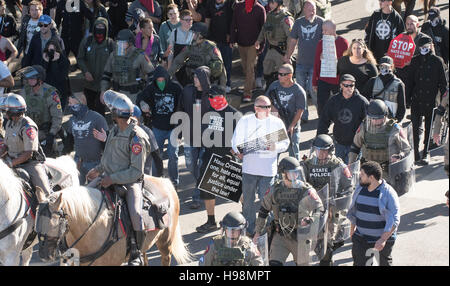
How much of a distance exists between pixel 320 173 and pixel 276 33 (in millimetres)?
5740

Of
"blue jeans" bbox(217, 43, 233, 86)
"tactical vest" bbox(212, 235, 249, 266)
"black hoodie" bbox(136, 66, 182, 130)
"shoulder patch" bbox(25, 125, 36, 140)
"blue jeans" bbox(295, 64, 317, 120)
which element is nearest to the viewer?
"tactical vest" bbox(212, 235, 249, 266)

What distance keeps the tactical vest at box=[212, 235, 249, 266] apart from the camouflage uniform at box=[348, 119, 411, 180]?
3210mm

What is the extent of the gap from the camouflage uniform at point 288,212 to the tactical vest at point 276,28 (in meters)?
6.47

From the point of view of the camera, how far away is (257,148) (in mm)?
12172

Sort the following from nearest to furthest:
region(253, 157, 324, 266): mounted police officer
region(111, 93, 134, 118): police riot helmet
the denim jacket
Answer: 1. the denim jacket
2. region(253, 157, 324, 266): mounted police officer
3. region(111, 93, 134, 118): police riot helmet

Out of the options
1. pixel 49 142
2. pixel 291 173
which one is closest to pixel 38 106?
pixel 49 142

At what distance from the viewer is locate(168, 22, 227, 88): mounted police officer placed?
1504cm

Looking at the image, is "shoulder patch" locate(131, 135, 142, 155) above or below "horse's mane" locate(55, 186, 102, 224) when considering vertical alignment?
above

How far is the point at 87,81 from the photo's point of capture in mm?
16266

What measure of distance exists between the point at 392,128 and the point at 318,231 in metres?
2.38

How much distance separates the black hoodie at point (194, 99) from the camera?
43.5 feet

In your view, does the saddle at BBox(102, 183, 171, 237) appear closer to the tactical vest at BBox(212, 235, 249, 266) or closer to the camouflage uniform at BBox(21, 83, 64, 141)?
the tactical vest at BBox(212, 235, 249, 266)

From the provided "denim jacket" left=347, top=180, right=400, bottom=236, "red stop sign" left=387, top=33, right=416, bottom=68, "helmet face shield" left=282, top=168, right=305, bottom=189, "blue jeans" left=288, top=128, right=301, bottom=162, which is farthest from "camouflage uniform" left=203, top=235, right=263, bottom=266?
"red stop sign" left=387, top=33, right=416, bottom=68

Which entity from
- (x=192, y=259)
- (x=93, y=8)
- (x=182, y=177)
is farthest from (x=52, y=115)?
(x=93, y=8)
